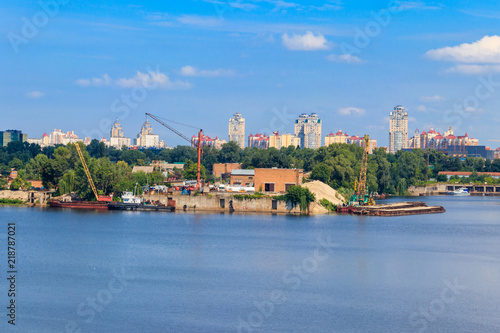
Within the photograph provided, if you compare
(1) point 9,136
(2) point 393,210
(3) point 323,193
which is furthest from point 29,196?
(1) point 9,136

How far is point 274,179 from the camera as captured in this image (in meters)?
56.9

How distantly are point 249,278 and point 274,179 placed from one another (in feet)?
102

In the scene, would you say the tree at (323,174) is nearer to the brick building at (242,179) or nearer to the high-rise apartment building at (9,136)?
the brick building at (242,179)

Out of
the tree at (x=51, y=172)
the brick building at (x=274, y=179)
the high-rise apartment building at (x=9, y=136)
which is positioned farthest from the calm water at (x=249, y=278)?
the high-rise apartment building at (x=9, y=136)

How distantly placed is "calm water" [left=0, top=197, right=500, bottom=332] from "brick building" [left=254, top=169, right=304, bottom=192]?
12277 mm

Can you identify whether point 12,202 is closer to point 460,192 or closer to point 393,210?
point 393,210

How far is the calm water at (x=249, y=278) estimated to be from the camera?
2053 centimetres

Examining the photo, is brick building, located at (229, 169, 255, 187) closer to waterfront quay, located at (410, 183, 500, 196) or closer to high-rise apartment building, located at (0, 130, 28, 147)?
waterfront quay, located at (410, 183, 500, 196)

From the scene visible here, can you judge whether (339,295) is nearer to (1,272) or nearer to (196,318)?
(196,318)

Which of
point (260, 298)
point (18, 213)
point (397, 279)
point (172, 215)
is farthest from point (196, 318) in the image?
point (18, 213)

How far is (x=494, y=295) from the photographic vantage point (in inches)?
947

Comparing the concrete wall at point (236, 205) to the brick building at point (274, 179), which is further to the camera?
the brick building at point (274, 179)

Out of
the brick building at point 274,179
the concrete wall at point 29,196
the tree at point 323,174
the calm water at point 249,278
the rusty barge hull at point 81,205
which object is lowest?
the calm water at point 249,278

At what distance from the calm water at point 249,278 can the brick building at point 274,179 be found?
1228 centimetres
